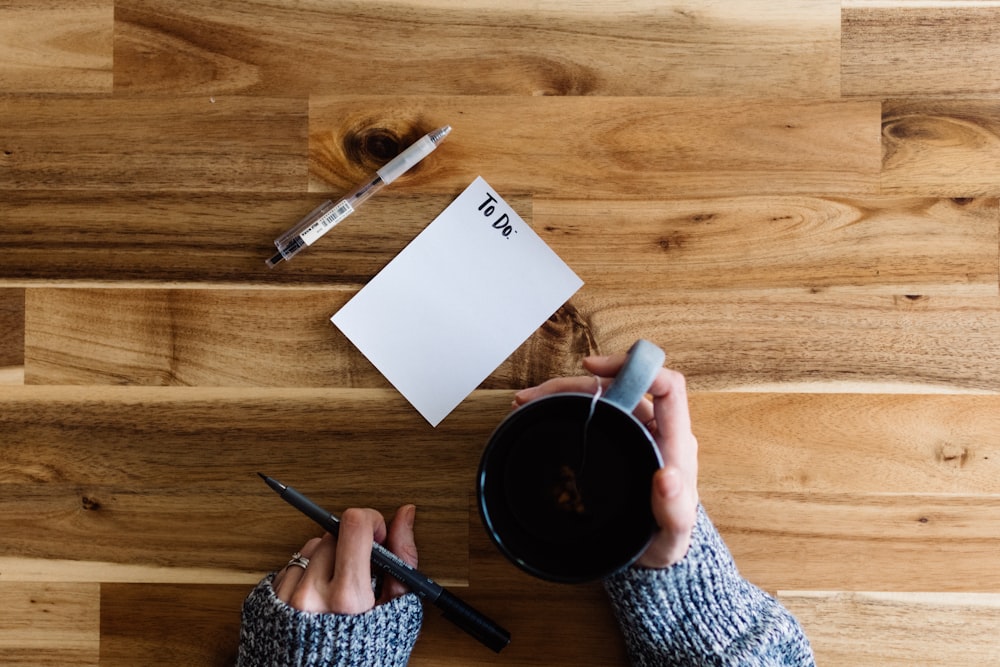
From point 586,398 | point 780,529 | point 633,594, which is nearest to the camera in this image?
point 586,398

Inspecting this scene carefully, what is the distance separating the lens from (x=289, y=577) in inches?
33.4

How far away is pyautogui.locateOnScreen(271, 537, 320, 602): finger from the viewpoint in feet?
2.75

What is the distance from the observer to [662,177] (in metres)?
0.89

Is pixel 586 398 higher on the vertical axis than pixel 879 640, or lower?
higher

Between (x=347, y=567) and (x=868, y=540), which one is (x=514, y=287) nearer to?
(x=347, y=567)

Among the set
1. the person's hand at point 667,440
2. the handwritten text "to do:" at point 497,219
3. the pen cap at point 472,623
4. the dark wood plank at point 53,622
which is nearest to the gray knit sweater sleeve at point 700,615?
the person's hand at point 667,440

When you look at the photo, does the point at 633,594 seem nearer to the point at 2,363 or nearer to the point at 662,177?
the point at 662,177

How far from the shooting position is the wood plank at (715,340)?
88cm

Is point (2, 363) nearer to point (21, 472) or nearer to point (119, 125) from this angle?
point (21, 472)

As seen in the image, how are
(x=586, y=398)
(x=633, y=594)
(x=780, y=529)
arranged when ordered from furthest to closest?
(x=780, y=529) → (x=633, y=594) → (x=586, y=398)

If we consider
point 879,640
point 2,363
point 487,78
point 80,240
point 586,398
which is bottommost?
point 879,640

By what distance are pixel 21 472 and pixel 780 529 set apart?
0.87m

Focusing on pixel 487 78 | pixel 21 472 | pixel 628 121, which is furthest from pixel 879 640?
pixel 21 472

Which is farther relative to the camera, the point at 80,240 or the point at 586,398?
the point at 80,240
